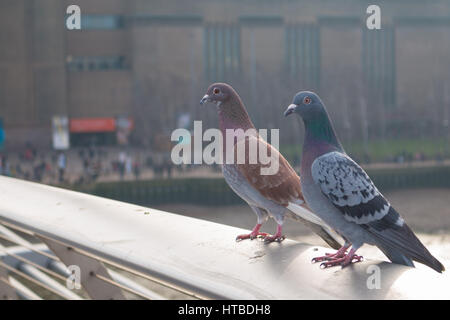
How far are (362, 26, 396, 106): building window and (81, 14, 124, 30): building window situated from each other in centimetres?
1253

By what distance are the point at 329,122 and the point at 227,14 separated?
3268cm

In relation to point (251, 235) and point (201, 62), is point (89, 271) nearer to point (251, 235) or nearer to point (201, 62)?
point (251, 235)

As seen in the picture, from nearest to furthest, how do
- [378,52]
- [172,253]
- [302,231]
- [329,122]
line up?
[172,253] → [329,122] → [302,231] → [378,52]

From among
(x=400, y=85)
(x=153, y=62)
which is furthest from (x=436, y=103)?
(x=153, y=62)

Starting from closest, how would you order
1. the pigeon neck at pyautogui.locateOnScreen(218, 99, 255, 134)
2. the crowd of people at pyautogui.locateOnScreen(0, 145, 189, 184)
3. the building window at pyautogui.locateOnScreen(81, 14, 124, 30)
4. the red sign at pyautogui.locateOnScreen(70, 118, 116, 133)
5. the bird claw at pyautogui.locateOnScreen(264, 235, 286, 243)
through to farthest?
1. the bird claw at pyautogui.locateOnScreen(264, 235, 286, 243)
2. the pigeon neck at pyautogui.locateOnScreen(218, 99, 255, 134)
3. the crowd of people at pyautogui.locateOnScreen(0, 145, 189, 184)
4. the red sign at pyautogui.locateOnScreen(70, 118, 116, 133)
5. the building window at pyautogui.locateOnScreen(81, 14, 124, 30)

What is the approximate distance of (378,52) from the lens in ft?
116

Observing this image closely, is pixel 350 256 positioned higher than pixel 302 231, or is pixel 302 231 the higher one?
pixel 350 256

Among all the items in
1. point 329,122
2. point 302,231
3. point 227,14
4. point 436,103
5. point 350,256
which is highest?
point 227,14

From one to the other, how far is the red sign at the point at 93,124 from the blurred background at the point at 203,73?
Result: 0.05 metres

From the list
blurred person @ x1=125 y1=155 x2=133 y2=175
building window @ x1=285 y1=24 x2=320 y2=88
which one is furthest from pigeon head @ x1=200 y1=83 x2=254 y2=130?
building window @ x1=285 y1=24 x2=320 y2=88

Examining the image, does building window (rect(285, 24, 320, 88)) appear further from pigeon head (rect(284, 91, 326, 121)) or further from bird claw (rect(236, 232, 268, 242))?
pigeon head (rect(284, 91, 326, 121))

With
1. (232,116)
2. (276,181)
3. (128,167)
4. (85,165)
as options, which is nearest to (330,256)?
(276,181)

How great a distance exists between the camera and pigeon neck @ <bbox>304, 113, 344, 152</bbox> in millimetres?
1698
